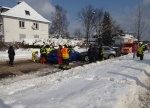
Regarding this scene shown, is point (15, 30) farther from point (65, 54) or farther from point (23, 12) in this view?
point (65, 54)

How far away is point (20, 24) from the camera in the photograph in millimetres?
34906

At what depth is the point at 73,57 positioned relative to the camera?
1639 cm

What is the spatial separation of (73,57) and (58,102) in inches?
478

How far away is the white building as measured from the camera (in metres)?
32.4

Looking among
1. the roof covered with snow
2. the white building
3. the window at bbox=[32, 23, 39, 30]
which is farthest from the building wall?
the roof covered with snow

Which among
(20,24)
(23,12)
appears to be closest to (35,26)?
(20,24)

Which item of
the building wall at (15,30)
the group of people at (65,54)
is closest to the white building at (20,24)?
the building wall at (15,30)

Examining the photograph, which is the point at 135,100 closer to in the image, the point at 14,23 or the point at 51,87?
the point at 51,87

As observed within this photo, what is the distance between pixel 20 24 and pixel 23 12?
372 centimetres

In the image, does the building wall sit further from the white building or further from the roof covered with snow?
the roof covered with snow

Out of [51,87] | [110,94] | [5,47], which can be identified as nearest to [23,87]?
[51,87]

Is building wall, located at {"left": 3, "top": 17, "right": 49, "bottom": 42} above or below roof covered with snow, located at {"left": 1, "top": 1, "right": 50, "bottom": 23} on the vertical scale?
below

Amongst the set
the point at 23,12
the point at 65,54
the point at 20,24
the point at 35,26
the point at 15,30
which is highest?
the point at 23,12

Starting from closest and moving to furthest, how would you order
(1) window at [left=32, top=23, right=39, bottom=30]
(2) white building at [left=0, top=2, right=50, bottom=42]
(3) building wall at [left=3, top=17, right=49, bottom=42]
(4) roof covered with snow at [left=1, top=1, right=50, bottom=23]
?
(2) white building at [left=0, top=2, right=50, bottom=42]
(3) building wall at [left=3, top=17, right=49, bottom=42]
(4) roof covered with snow at [left=1, top=1, right=50, bottom=23]
(1) window at [left=32, top=23, right=39, bottom=30]
